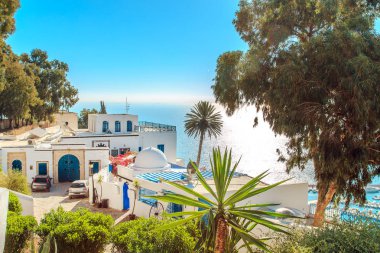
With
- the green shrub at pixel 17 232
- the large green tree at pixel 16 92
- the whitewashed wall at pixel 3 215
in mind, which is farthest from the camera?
the large green tree at pixel 16 92

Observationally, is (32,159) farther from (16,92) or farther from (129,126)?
(129,126)

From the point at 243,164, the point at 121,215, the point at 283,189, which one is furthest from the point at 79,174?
the point at 243,164

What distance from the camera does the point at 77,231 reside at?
926 cm

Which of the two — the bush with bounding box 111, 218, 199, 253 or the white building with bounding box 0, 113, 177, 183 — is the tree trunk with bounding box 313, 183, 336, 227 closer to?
the bush with bounding box 111, 218, 199, 253

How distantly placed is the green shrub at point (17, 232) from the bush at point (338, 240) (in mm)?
7257

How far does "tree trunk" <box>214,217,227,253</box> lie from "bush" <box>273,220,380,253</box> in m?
1.24

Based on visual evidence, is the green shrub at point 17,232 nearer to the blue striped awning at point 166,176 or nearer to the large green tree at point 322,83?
the blue striped awning at point 166,176

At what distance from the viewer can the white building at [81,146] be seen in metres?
26.4

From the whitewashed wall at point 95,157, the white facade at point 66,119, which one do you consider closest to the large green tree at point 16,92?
the whitewashed wall at point 95,157

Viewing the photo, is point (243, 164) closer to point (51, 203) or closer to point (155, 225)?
point (51, 203)

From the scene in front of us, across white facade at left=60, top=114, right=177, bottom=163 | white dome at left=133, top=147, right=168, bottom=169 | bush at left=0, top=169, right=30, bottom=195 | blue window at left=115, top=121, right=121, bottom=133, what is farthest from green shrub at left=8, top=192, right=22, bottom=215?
blue window at left=115, top=121, right=121, bottom=133

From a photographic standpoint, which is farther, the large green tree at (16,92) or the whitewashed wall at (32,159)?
the large green tree at (16,92)

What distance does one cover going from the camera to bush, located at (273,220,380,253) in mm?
6137

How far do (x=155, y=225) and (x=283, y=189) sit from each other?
830 centimetres
